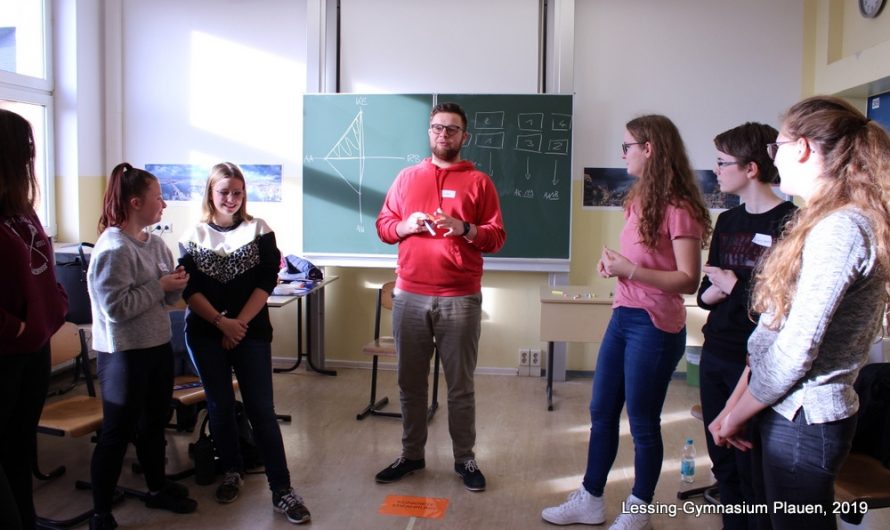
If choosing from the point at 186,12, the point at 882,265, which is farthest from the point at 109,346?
the point at 186,12

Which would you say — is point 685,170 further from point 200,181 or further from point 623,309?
point 200,181

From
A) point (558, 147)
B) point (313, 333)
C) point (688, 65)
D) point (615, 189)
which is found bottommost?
point (313, 333)

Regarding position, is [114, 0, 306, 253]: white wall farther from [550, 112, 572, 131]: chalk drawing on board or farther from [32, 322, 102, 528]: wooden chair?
[32, 322, 102, 528]: wooden chair

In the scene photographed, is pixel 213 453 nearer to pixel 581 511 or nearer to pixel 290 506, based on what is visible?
pixel 290 506

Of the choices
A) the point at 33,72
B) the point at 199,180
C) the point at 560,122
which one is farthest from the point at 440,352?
the point at 33,72

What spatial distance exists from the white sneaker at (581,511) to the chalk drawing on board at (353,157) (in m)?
2.83

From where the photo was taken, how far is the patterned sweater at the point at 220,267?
271 cm

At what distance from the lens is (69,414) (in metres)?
3.01

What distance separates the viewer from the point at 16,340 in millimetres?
1913

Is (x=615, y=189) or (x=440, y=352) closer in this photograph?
(x=440, y=352)

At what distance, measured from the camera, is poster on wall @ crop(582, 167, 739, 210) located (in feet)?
16.4

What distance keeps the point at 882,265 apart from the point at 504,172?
3.67 metres

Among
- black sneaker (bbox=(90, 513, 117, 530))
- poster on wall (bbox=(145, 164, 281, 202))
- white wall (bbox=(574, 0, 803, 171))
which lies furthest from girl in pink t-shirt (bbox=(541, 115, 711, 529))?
poster on wall (bbox=(145, 164, 281, 202))

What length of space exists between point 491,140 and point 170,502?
314cm
